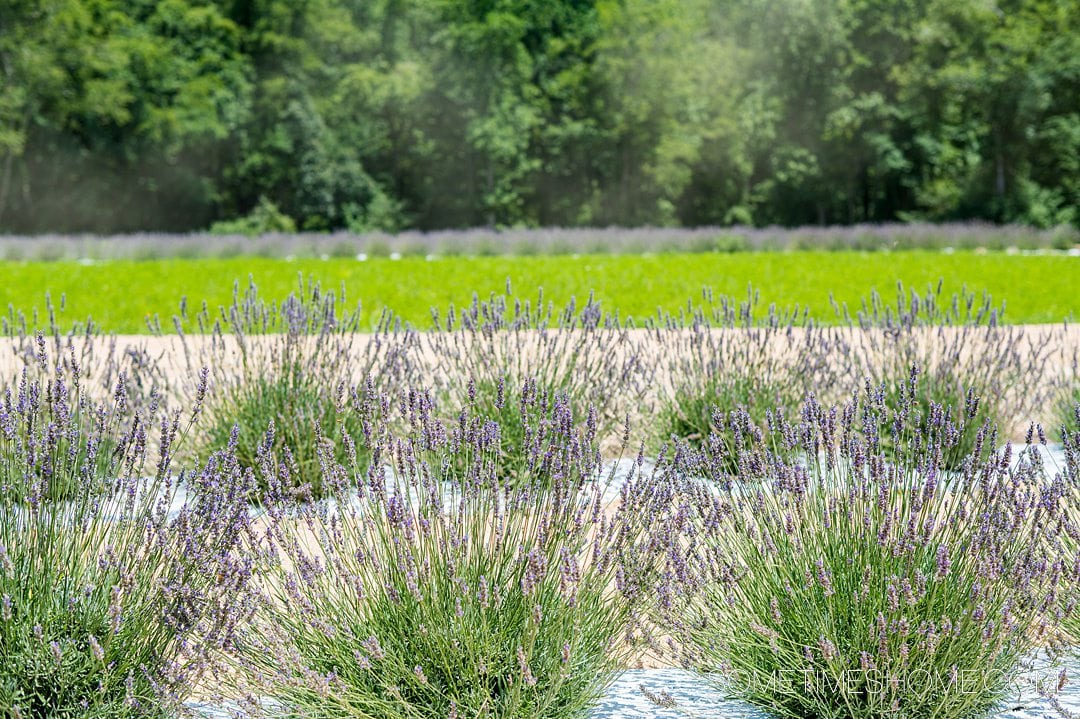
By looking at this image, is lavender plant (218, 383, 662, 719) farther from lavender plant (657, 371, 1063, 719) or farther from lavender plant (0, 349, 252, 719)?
lavender plant (657, 371, 1063, 719)

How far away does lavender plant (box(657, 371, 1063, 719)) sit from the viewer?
262cm

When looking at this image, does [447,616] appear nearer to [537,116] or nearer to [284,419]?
[284,419]

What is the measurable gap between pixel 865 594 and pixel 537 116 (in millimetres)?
34735

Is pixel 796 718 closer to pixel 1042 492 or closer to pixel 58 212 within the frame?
pixel 1042 492

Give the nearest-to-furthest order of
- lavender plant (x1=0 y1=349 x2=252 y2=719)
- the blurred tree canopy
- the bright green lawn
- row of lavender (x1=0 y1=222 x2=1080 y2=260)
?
lavender plant (x1=0 y1=349 x2=252 y2=719)
the bright green lawn
row of lavender (x1=0 y1=222 x2=1080 y2=260)
the blurred tree canopy

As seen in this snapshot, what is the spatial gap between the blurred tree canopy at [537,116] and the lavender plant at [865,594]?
2920 centimetres

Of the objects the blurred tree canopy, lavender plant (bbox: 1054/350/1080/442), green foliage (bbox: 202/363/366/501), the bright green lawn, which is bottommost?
the bright green lawn

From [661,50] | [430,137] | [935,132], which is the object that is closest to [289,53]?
[430,137]

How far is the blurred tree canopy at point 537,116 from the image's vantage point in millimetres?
31422

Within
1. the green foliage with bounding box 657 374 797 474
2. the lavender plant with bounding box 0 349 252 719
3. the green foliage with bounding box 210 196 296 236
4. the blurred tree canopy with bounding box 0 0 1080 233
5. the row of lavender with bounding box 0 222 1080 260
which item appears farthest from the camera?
the green foliage with bounding box 210 196 296 236

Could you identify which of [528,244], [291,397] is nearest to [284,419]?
[291,397]

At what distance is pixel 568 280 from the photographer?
548 inches

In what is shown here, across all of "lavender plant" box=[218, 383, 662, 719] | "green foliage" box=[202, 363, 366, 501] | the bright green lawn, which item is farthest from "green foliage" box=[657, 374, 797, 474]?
the bright green lawn

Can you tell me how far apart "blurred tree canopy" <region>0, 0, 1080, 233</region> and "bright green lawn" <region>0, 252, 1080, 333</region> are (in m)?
15.3
